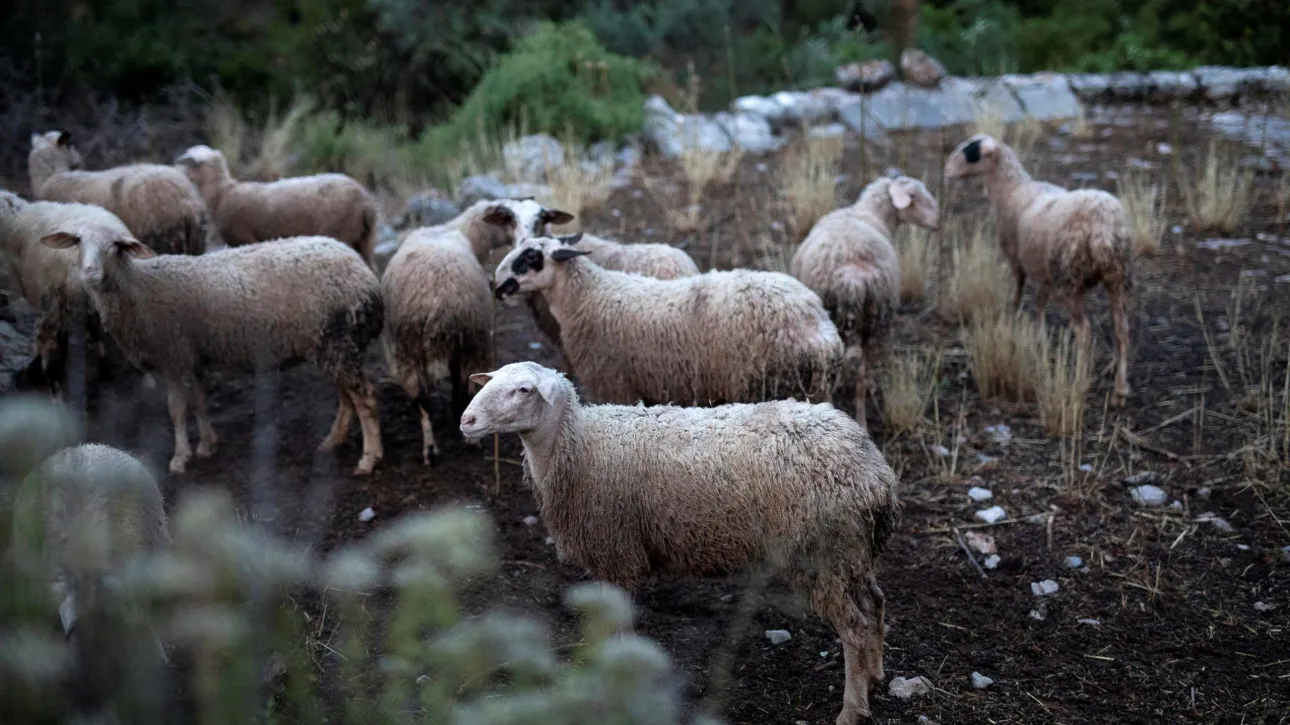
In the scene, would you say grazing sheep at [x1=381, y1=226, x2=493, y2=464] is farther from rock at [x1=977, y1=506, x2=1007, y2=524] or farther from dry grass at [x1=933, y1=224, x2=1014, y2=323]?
dry grass at [x1=933, y1=224, x2=1014, y2=323]

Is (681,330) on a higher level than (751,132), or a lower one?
lower

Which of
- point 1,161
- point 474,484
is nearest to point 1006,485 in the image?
point 474,484

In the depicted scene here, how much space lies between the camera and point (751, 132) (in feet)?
39.9

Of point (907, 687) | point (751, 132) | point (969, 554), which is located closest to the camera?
point (907, 687)

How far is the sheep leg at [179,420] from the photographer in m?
5.90

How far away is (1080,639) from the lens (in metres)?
4.36

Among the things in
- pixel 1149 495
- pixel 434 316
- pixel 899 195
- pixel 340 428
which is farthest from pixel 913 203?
pixel 340 428

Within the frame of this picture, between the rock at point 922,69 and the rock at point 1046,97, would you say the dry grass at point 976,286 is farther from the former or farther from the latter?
the rock at point 922,69

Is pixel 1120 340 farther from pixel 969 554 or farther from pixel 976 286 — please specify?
pixel 969 554

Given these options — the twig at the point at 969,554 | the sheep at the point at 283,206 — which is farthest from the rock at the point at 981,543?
the sheep at the point at 283,206

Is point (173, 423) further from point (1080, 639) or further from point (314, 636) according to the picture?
point (1080, 639)

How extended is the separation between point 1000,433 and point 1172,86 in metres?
9.68

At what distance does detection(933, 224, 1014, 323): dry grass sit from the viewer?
23.9ft

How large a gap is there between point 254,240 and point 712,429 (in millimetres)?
4912
